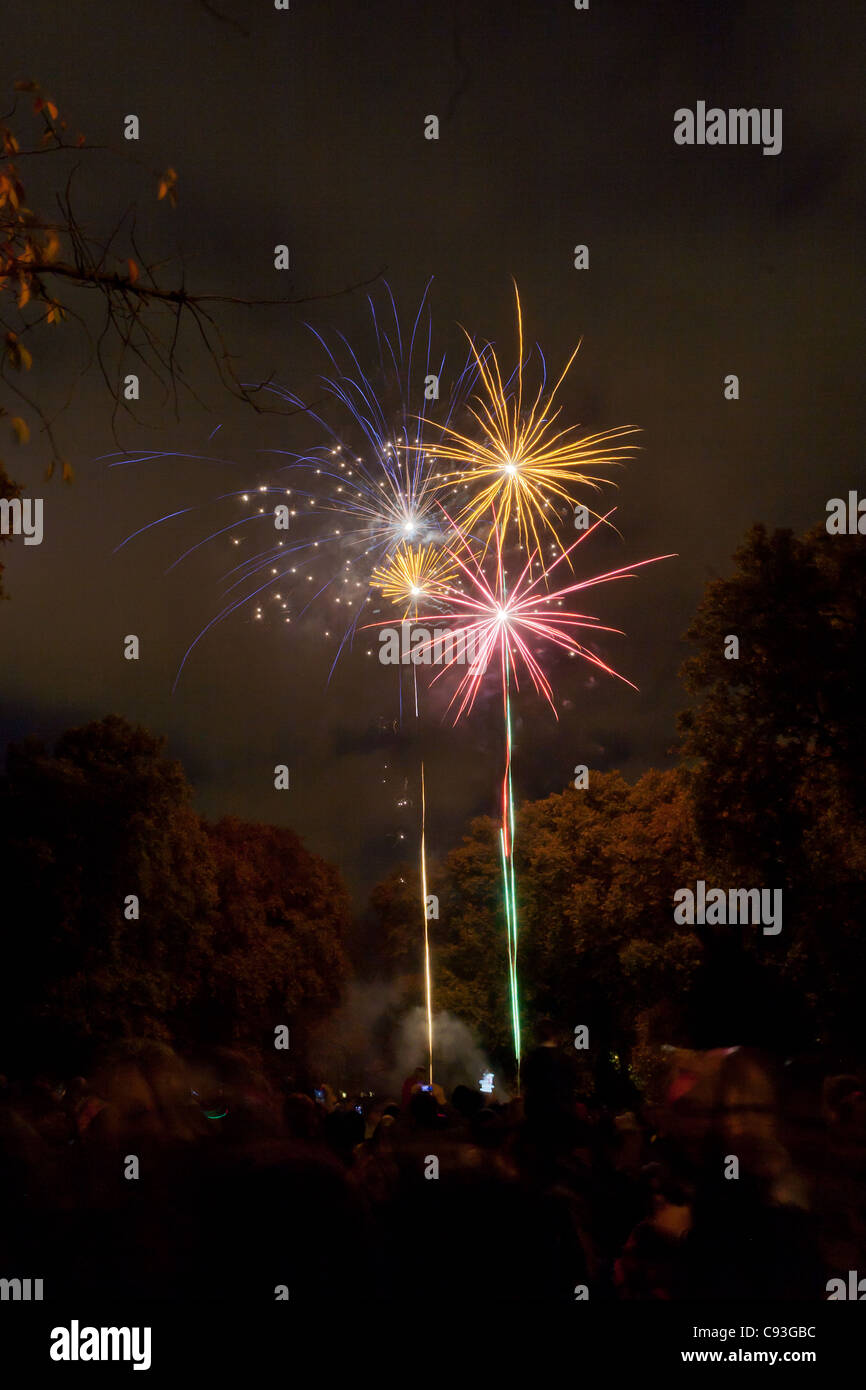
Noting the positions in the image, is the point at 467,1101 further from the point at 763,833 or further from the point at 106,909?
the point at 106,909

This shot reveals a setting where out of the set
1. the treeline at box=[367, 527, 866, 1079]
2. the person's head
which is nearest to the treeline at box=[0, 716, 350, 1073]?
the treeline at box=[367, 527, 866, 1079]

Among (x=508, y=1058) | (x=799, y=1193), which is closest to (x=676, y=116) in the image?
(x=799, y=1193)

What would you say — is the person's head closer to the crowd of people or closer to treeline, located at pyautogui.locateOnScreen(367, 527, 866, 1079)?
the crowd of people

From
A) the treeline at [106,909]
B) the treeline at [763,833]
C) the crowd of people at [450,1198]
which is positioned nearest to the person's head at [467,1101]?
the crowd of people at [450,1198]

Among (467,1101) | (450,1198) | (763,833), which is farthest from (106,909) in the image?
(450,1198)

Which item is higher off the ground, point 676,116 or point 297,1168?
point 676,116
